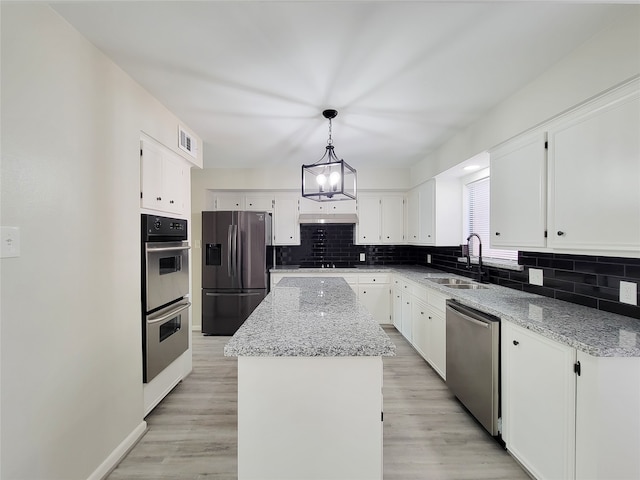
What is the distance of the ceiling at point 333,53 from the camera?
1.37 meters

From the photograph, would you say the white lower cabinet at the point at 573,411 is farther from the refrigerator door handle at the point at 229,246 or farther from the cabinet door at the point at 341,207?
the refrigerator door handle at the point at 229,246

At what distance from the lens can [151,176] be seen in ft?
7.13

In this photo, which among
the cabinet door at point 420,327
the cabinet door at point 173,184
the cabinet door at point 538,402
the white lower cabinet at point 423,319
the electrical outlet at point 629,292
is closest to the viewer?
the cabinet door at point 538,402

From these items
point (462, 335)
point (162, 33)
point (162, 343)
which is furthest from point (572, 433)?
point (162, 33)

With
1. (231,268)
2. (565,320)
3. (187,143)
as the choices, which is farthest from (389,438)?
(187,143)

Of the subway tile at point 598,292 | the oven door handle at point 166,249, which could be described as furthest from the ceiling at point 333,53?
the subway tile at point 598,292

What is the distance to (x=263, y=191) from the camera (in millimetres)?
4559

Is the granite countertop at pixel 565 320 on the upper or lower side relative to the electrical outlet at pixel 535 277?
lower

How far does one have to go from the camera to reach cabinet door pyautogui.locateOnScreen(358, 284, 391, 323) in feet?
14.0

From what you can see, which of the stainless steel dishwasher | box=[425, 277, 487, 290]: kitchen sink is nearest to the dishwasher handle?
the stainless steel dishwasher

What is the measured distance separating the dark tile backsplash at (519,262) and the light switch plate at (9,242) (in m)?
3.12

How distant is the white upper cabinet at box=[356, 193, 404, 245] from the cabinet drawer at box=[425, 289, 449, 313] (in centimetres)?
178

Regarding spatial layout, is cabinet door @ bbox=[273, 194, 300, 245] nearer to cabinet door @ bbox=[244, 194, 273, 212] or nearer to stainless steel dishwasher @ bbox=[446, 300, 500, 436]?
cabinet door @ bbox=[244, 194, 273, 212]

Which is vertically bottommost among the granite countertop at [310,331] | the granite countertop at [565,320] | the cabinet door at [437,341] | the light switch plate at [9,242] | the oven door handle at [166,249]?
the cabinet door at [437,341]
